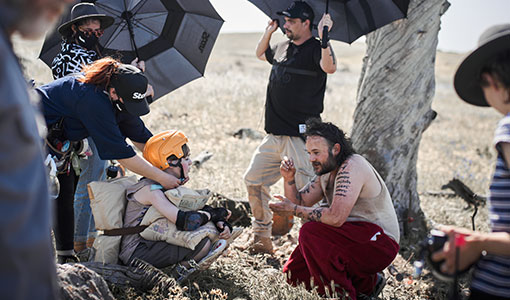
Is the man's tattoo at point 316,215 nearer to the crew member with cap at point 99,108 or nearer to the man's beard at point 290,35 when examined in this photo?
the crew member with cap at point 99,108

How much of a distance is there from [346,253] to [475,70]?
6.51 ft

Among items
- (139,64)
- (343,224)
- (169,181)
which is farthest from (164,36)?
(343,224)

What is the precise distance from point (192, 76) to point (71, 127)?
5.33 ft

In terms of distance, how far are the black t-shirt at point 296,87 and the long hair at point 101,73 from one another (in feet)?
6.15

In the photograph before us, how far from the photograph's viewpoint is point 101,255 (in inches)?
149

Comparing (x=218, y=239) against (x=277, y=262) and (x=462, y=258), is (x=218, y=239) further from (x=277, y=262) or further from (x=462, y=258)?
(x=462, y=258)

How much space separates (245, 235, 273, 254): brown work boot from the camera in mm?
4980

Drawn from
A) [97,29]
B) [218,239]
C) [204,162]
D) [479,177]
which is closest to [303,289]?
[218,239]

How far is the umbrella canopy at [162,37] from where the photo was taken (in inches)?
185

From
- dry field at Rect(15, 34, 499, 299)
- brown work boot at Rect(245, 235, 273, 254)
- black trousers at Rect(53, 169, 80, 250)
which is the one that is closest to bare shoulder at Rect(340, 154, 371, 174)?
dry field at Rect(15, 34, 499, 299)

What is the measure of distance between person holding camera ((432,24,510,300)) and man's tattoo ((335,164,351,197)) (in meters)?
1.58

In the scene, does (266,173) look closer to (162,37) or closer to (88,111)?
(162,37)

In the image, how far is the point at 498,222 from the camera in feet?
7.02

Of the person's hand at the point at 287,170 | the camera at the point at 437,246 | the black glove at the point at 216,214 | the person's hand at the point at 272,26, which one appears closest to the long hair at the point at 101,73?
the black glove at the point at 216,214
